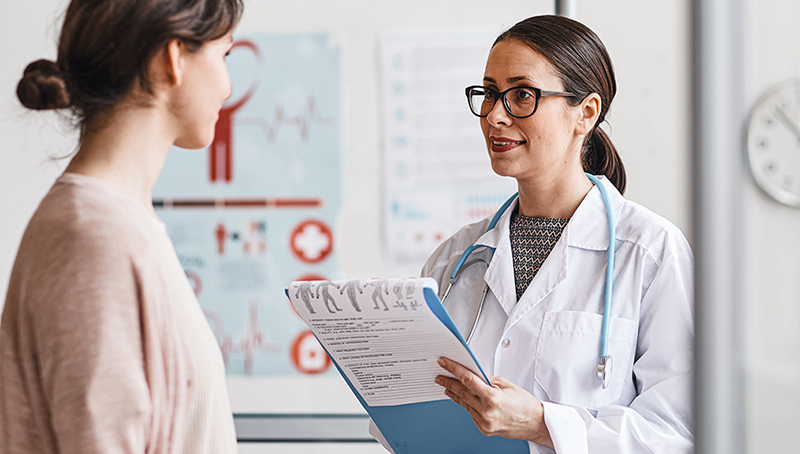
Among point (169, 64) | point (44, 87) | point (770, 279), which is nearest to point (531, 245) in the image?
point (770, 279)

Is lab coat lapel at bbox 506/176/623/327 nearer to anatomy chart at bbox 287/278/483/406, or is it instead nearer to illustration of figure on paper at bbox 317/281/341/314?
anatomy chart at bbox 287/278/483/406

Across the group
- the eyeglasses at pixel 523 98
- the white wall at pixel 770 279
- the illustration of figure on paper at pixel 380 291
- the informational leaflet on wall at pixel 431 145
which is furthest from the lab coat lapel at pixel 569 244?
the informational leaflet on wall at pixel 431 145

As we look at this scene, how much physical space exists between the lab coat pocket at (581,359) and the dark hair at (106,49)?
823 mm

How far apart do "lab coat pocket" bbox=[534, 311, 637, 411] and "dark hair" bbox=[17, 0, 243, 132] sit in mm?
823

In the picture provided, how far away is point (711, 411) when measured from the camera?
0.59 metres

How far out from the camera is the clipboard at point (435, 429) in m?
1.11

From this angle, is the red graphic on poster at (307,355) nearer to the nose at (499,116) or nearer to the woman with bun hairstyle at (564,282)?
the woman with bun hairstyle at (564,282)

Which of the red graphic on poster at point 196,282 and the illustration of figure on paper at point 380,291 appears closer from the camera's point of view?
the illustration of figure on paper at point 380,291

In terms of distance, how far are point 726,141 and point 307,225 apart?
1.75m

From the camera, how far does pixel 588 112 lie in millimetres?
1327

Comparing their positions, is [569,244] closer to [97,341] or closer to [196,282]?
[97,341]

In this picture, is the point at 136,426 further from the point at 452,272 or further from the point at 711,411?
the point at 452,272

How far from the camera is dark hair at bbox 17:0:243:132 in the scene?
691mm

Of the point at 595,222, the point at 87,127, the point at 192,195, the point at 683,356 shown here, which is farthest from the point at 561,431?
the point at 192,195
